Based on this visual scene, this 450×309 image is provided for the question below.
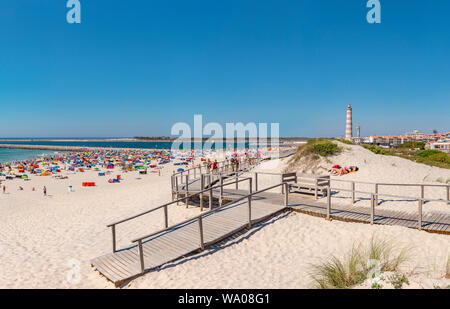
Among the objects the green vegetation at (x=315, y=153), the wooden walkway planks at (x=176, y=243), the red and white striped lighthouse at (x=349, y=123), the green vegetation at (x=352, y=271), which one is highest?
the red and white striped lighthouse at (x=349, y=123)

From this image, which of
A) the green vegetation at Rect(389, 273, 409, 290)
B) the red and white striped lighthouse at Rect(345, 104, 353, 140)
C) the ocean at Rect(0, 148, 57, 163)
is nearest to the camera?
the green vegetation at Rect(389, 273, 409, 290)

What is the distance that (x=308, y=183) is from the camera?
392 inches

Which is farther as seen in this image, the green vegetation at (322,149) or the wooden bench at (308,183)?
the green vegetation at (322,149)

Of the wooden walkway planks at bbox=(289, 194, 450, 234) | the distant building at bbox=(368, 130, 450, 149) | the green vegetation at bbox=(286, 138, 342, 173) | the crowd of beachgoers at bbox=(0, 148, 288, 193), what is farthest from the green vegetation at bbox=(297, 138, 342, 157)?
the distant building at bbox=(368, 130, 450, 149)

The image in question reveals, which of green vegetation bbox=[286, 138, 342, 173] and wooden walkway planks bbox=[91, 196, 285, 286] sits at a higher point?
green vegetation bbox=[286, 138, 342, 173]

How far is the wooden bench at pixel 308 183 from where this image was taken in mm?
9438

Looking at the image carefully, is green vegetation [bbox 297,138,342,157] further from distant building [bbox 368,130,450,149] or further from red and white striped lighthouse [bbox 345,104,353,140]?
distant building [bbox 368,130,450,149]

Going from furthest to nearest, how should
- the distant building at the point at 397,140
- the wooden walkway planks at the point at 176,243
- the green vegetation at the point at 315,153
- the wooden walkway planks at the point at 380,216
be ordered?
the distant building at the point at 397,140 → the green vegetation at the point at 315,153 → the wooden walkway planks at the point at 380,216 → the wooden walkway planks at the point at 176,243

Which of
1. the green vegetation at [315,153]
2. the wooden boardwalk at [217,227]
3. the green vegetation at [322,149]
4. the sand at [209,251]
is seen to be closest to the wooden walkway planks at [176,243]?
the wooden boardwalk at [217,227]

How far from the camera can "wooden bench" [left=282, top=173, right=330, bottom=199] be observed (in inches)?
372

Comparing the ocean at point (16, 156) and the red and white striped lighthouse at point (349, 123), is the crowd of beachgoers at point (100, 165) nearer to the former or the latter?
the red and white striped lighthouse at point (349, 123)

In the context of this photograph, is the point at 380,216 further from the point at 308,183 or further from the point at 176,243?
the point at 176,243
